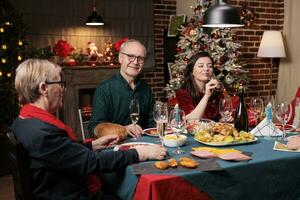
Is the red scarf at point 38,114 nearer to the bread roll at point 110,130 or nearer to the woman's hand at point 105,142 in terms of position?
the woman's hand at point 105,142

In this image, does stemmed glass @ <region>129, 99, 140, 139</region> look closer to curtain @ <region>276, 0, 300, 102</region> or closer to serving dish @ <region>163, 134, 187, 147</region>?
serving dish @ <region>163, 134, 187, 147</region>

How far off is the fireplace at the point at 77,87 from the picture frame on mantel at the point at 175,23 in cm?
115

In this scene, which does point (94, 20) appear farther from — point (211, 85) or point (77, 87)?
point (211, 85)

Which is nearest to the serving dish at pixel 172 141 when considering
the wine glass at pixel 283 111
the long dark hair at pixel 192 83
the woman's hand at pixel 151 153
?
the woman's hand at pixel 151 153

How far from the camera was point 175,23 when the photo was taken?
19.7ft

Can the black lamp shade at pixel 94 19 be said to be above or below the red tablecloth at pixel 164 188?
above

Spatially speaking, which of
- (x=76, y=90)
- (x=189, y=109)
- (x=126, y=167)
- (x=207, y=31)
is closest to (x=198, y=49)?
(x=207, y=31)

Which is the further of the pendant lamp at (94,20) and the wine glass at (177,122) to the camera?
the pendant lamp at (94,20)

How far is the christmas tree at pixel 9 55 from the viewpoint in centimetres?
418

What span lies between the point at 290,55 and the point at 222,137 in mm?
3903

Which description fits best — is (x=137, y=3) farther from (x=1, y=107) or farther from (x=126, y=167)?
(x=126, y=167)

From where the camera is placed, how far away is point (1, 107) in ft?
14.0

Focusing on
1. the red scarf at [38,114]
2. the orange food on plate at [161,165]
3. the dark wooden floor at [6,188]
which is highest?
the red scarf at [38,114]

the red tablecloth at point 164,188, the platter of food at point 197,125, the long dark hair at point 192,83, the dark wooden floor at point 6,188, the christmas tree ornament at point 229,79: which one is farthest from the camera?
the christmas tree ornament at point 229,79
